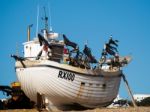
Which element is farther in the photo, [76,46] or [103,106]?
[103,106]

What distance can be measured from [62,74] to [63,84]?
2.54ft

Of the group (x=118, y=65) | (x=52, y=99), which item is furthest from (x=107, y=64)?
(x=52, y=99)

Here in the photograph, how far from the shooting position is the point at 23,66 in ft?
112

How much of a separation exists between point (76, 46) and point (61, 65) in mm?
3506

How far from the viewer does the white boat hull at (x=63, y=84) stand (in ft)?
106

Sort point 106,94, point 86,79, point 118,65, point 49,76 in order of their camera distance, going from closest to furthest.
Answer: point 49,76, point 86,79, point 106,94, point 118,65

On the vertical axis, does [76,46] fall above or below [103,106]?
above

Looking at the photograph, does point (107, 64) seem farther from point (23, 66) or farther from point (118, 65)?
point (23, 66)

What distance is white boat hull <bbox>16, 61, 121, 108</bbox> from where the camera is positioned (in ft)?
106

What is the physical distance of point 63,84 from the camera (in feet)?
108

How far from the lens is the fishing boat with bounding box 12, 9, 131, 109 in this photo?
3262 cm

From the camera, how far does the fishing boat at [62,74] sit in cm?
3262

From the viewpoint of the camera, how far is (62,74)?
32656mm

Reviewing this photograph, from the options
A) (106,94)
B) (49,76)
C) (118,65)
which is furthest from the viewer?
(118,65)
